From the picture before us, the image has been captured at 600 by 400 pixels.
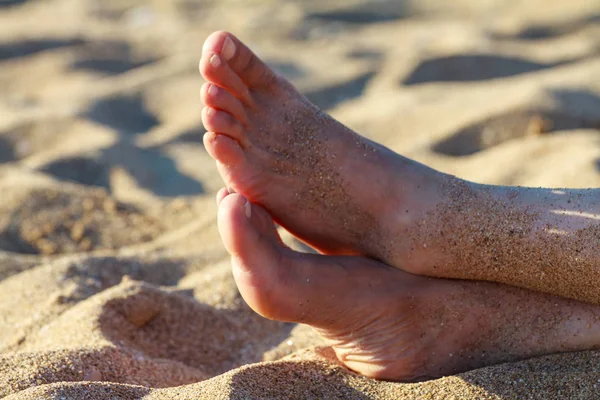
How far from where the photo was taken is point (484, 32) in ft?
16.6

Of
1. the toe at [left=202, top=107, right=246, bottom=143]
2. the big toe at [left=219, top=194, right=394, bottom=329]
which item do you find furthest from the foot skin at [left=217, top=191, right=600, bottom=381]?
the toe at [left=202, top=107, right=246, bottom=143]

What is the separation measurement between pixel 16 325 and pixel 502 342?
3.71ft

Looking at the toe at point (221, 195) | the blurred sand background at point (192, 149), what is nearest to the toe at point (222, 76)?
the toe at point (221, 195)

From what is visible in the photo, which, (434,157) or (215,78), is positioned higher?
(215,78)

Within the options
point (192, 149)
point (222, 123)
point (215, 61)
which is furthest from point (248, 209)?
point (192, 149)

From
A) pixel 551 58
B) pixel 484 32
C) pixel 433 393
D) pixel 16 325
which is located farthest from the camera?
pixel 484 32

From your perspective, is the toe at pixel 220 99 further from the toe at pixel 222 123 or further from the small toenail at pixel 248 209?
the small toenail at pixel 248 209

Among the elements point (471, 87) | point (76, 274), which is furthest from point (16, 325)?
point (471, 87)

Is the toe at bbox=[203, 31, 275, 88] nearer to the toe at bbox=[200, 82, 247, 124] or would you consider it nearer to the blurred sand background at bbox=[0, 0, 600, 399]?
the toe at bbox=[200, 82, 247, 124]

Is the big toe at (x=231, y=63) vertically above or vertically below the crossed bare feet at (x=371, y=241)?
above

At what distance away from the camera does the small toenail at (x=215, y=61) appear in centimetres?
167

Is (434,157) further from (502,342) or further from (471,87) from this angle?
(502,342)

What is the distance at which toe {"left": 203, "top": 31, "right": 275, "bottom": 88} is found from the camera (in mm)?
1676

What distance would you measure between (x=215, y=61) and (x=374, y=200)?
46cm
